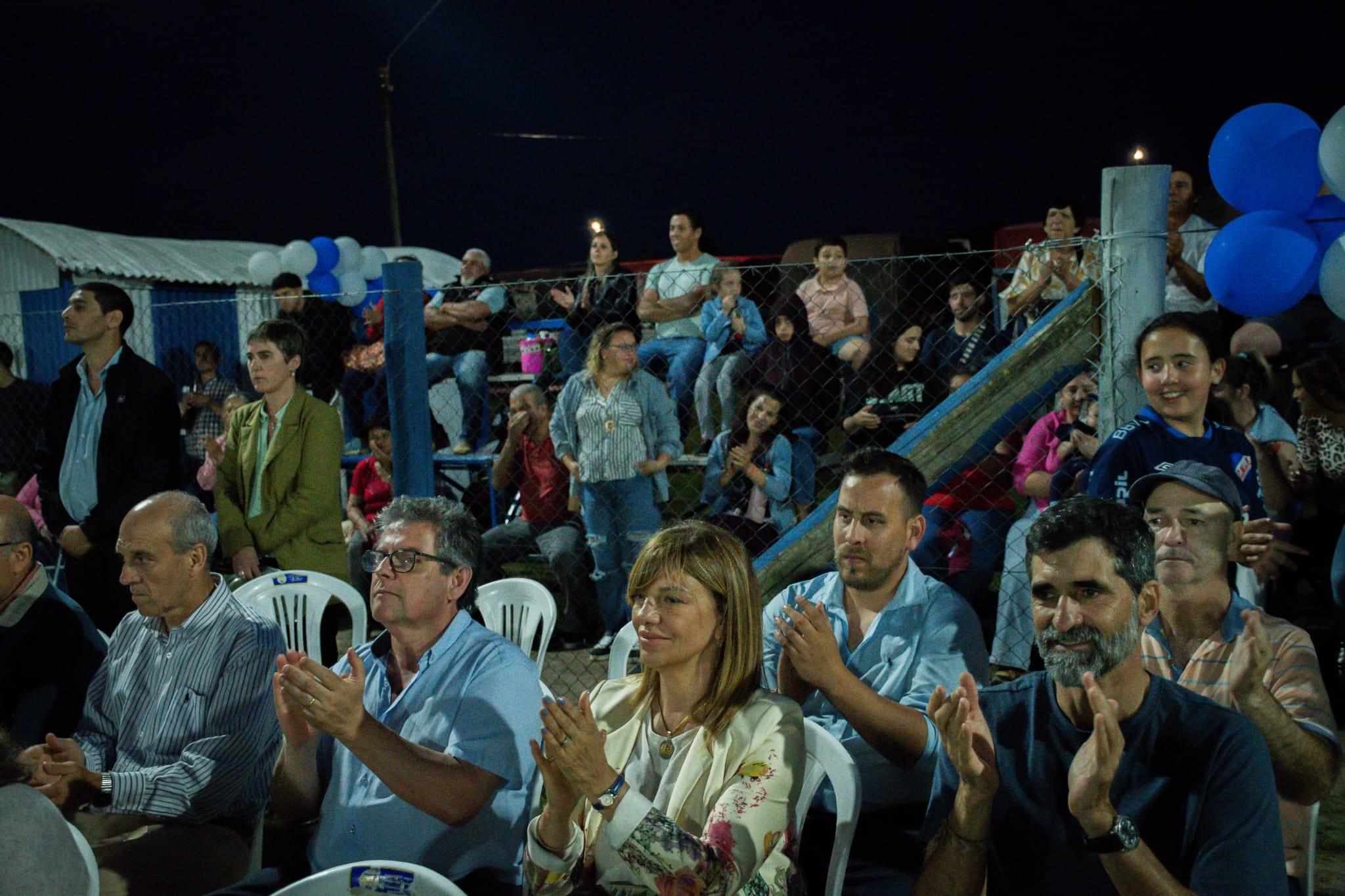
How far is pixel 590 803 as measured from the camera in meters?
1.86

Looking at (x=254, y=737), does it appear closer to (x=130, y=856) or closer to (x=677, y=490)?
(x=130, y=856)

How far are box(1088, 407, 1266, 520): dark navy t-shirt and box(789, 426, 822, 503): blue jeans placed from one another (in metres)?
2.26

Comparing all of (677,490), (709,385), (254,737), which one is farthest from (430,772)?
(677,490)

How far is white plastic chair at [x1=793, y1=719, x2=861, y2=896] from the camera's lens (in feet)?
7.04

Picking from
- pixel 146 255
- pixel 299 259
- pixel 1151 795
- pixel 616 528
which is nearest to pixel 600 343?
pixel 616 528

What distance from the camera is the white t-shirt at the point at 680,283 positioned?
19.9 feet

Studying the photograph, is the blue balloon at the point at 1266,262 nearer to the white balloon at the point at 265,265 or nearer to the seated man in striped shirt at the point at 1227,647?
the seated man in striped shirt at the point at 1227,647

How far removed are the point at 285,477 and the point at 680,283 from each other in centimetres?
277

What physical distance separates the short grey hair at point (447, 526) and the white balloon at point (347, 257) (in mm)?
8560

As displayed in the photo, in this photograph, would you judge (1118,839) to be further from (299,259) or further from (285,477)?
(299,259)

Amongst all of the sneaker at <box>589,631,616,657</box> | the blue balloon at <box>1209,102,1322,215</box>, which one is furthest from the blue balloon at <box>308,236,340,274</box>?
the blue balloon at <box>1209,102,1322,215</box>

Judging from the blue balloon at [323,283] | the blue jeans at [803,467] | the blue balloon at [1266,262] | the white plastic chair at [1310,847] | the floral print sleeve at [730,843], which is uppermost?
the blue balloon at [323,283]

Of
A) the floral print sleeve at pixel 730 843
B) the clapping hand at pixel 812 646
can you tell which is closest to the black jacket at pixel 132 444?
the clapping hand at pixel 812 646

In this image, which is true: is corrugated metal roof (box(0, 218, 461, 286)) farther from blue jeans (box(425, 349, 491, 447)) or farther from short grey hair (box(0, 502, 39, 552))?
short grey hair (box(0, 502, 39, 552))
